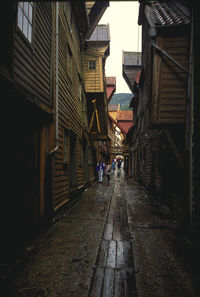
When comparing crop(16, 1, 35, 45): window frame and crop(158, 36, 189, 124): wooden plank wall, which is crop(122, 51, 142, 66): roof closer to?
crop(158, 36, 189, 124): wooden plank wall

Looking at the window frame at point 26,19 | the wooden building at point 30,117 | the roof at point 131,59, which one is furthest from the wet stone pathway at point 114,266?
the roof at point 131,59

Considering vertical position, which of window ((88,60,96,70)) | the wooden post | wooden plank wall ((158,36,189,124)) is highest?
window ((88,60,96,70))

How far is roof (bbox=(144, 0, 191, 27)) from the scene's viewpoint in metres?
6.36

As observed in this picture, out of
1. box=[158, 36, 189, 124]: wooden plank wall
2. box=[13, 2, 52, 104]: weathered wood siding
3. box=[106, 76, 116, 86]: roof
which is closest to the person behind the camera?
box=[13, 2, 52, 104]: weathered wood siding

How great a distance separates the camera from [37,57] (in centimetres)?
484

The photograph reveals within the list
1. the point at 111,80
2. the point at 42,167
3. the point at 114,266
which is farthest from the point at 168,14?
the point at 111,80

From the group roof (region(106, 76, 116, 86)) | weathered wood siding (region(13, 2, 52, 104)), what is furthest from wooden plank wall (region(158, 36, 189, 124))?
roof (region(106, 76, 116, 86))

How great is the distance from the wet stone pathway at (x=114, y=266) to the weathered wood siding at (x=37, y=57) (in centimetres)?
354

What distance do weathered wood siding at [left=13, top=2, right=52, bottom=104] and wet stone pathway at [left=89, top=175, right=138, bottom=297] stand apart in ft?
11.6

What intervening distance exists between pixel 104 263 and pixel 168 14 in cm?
819

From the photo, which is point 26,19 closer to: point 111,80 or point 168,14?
point 168,14

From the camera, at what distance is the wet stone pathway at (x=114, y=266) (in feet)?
8.69

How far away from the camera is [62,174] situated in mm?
6984

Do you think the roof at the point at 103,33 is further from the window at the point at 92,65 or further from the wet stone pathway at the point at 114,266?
the wet stone pathway at the point at 114,266
